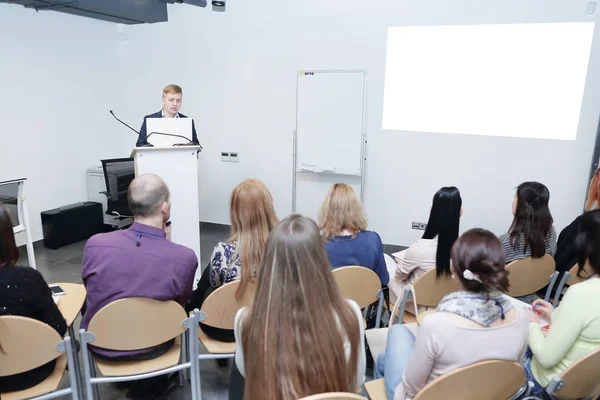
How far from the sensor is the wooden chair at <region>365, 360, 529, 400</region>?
46.7 inches

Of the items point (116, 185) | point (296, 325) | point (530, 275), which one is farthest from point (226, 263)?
point (116, 185)

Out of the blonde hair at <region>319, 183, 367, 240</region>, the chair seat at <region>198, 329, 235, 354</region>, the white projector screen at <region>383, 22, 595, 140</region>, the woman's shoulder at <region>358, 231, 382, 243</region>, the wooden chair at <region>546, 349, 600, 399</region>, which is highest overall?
the white projector screen at <region>383, 22, 595, 140</region>

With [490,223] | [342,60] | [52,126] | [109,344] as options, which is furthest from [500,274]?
[52,126]

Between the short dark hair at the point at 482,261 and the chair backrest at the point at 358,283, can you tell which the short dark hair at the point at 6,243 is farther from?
the short dark hair at the point at 482,261

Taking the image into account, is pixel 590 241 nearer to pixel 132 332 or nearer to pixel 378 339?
Result: pixel 378 339

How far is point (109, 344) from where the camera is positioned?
65.1 inches

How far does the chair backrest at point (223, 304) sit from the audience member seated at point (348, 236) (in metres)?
0.58

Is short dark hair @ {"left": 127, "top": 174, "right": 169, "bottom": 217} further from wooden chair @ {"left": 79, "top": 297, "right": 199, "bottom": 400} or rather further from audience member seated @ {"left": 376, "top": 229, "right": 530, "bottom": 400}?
audience member seated @ {"left": 376, "top": 229, "right": 530, "bottom": 400}

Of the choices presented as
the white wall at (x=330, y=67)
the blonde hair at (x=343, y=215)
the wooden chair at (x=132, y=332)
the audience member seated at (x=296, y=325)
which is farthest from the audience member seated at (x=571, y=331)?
the white wall at (x=330, y=67)

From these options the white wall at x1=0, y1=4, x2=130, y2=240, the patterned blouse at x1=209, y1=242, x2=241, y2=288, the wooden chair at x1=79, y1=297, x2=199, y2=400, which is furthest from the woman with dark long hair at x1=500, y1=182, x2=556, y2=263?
the white wall at x1=0, y1=4, x2=130, y2=240

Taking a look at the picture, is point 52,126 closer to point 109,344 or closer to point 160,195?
point 160,195

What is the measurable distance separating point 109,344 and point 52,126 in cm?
400

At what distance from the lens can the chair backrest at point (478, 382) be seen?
3.89 ft

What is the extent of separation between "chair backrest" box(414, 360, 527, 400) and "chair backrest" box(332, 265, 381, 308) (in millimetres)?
729
